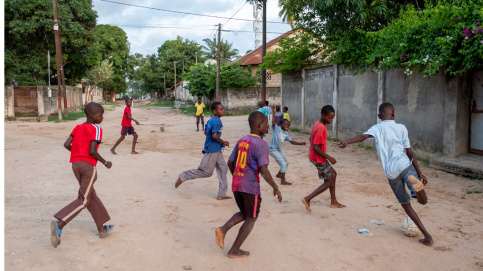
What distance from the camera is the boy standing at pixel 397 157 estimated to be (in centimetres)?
416

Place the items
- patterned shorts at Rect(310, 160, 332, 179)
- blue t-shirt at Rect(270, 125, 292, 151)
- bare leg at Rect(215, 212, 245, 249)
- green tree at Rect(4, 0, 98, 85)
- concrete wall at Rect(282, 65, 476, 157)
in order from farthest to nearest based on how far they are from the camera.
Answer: green tree at Rect(4, 0, 98, 85) → concrete wall at Rect(282, 65, 476, 157) → blue t-shirt at Rect(270, 125, 292, 151) → patterned shorts at Rect(310, 160, 332, 179) → bare leg at Rect(215, 212, 245, 249)

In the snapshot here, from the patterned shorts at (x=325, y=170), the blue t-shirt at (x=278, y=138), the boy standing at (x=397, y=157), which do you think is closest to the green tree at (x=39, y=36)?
the blue t-shirt at (x=278, y=138)

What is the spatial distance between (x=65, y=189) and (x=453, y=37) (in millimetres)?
7496

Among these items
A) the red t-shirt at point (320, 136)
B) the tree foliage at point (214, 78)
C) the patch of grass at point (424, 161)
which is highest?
the tree foliage at point (214, 78)

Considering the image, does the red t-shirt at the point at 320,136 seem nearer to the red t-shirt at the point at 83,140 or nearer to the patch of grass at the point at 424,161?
the red t-shirt at the point at 83,140

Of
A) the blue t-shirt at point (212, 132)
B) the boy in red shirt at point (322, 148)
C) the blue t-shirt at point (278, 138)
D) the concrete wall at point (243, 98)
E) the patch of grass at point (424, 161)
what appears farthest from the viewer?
the concrete wall at point (243, 98)

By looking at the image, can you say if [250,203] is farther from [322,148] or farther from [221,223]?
[322,148]

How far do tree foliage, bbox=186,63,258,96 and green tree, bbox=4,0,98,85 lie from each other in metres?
8.70

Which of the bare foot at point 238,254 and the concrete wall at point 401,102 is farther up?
the concrete wall at point 401,102

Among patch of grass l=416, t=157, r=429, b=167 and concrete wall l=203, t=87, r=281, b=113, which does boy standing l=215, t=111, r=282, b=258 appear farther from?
concrete wall l=203, t=87, r=281, b=113

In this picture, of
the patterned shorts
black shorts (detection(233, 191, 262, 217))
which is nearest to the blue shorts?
the patterned shorts

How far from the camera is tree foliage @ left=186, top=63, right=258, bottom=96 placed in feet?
96.3

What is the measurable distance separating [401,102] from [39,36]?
76.9ft

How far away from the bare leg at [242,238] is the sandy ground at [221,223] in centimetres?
8
